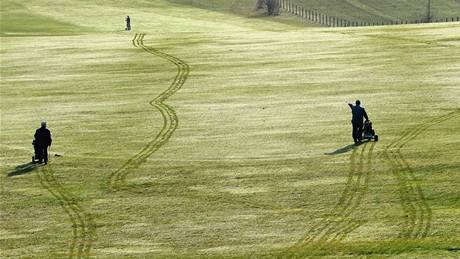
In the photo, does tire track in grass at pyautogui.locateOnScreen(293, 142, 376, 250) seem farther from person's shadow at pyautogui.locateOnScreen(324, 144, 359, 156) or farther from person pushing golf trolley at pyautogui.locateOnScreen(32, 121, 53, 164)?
person pushing golf trolley at pyautogui.locateOnScreen(32, 121, 53, 164)

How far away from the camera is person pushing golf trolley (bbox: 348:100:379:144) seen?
43691 millimetres

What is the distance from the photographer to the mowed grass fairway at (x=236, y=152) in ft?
102

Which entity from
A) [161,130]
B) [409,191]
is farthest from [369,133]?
[161,130]

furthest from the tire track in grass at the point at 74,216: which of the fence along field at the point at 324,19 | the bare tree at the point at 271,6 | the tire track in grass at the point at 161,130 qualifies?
the fence along field at the point at 324,19

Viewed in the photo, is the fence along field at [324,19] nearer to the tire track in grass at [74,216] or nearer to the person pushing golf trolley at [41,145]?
the person pushing golf trolley at [41,145]

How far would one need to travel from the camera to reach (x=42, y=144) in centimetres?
4312

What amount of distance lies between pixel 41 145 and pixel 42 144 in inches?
2.8

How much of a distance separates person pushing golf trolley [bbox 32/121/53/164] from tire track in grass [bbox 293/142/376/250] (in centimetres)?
1308

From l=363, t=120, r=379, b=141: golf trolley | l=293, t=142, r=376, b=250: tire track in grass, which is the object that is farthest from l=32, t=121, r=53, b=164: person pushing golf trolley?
l=363, t=120, r=379, b=141: golf trolley

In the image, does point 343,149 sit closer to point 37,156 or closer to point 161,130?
point 161,130

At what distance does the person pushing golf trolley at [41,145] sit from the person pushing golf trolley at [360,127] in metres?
13.2

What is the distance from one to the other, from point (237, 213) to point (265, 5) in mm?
163985

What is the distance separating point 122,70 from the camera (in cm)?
7631

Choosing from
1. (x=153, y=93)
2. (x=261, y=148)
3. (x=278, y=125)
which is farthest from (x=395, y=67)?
(x=261, y=148)
